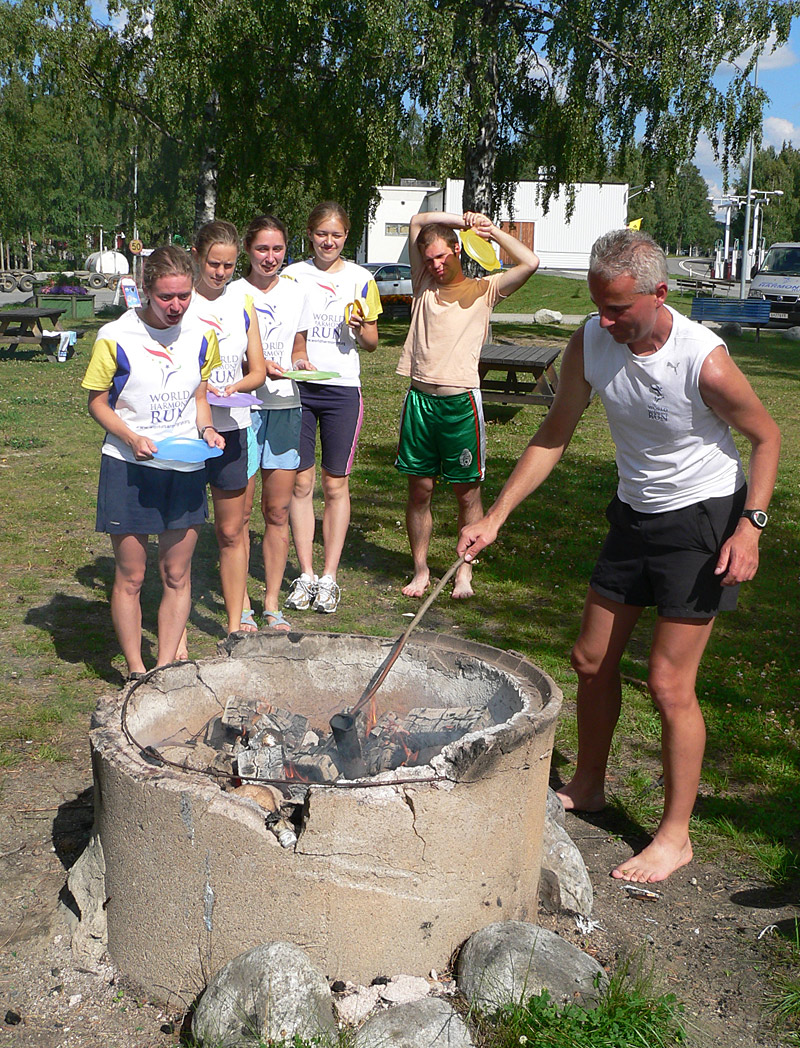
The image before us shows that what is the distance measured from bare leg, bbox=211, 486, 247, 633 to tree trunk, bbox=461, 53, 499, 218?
43.8 ft

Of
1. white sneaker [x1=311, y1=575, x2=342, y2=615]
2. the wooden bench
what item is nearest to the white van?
the wooden bench

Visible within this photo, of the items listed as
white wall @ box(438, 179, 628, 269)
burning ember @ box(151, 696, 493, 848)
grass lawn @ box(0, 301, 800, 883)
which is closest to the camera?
burning ember @ box(151, 696, 493, 848)

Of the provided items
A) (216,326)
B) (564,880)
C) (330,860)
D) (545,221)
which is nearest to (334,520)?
(216,326)

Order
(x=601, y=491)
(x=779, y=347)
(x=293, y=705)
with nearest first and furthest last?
1. (x=293, y=705)
2. (x=601, y=491)
3. (x=779, y=347)

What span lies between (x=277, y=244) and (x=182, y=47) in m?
13.8

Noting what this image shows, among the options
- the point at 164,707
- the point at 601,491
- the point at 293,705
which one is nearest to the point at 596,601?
the point at 293,705

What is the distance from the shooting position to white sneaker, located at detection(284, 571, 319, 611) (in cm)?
559

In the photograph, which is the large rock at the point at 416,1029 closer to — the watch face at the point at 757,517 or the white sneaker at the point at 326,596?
the watch face at the point at 757,517

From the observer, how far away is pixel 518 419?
11.8 metres

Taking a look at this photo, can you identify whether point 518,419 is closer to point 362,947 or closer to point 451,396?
point 451,396

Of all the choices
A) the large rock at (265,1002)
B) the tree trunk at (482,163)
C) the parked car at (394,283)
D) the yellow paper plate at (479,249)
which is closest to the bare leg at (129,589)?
the large rock at (265,1002)

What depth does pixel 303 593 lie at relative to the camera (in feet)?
18.4

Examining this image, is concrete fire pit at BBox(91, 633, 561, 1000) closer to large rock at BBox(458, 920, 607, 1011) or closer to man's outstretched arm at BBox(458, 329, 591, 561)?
large rock at BBox(458, 920, 607, 1011)

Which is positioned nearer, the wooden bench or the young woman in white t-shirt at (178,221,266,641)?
the young woman in white t-shirt at (178,221,266,641)
